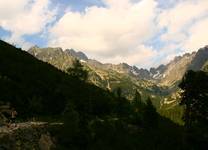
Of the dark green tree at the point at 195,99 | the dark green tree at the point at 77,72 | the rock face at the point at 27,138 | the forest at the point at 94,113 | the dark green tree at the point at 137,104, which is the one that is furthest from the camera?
the dark green tree at the point at 77,72

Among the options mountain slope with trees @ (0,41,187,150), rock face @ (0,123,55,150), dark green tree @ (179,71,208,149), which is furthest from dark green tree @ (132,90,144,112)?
rock face @ (0,123,55,150)

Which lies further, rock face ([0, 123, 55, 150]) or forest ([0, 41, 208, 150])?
forest ([0, 41, 208, 150])

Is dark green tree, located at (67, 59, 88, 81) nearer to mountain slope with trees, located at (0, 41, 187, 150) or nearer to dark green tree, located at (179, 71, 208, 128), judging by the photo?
mountain slope with trees, located at (0, 41, 187, 150)

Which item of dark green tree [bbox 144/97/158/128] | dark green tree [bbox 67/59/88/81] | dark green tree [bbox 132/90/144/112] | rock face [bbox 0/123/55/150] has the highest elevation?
dark green tree [bbox 67/59/88/81]

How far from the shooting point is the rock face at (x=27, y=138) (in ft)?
122

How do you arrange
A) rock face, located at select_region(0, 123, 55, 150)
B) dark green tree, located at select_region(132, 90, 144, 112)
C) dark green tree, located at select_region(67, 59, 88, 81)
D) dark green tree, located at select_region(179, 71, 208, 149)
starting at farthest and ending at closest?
dark green tree, located at select_region(67, 59, 88, 81) < dark green tree, located at select_region(132, 90, 144, 112) < dark green tree, located at select_region(179, 71, 208, 149) < rock face, located at select_region(0, 123, 55, 150)

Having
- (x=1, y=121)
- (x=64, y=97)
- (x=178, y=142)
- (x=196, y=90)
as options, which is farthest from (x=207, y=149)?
(x=1, y=121)

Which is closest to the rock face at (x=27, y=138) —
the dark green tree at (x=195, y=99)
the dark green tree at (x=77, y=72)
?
the dark green tree at (x=195, y=99)

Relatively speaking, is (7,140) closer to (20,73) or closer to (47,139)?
(47,139)

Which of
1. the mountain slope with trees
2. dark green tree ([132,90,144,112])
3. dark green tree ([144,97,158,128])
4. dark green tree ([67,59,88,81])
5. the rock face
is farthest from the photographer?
dark green tree ([67,59,88,81])

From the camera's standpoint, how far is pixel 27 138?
40.2m

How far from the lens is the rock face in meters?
37.3

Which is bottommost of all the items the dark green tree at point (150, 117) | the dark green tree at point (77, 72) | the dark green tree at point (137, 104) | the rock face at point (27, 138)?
the rock face at point (27, 138)

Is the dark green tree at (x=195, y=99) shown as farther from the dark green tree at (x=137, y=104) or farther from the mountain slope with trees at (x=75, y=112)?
the dark green tree at (x=137, y=104)
